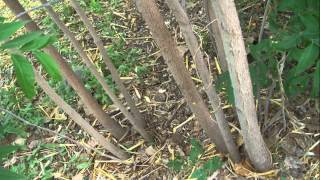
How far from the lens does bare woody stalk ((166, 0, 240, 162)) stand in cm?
139

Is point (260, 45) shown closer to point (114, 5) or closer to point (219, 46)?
point (219, 46)

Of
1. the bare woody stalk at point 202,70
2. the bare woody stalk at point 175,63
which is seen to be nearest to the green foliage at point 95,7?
the bare woody stalk at point 175,63

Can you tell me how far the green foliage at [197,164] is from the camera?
1947 millimetres

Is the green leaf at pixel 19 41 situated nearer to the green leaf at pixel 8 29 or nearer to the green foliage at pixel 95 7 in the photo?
the green leaf at pixel 8 29

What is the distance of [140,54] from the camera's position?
8.42ft

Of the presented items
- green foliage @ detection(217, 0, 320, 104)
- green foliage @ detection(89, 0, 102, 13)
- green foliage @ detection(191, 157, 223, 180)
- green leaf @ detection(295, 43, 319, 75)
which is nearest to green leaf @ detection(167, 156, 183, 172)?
green foliage @ detection(191, 157, 223, 180)

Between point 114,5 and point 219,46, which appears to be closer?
point 219,46

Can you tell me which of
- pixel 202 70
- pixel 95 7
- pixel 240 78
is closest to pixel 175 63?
pixel 202 70

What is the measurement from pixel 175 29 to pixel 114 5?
0.55m

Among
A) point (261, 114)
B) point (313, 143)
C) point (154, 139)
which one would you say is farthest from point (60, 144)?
point (313, 143)

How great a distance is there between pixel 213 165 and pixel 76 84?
0.66 m

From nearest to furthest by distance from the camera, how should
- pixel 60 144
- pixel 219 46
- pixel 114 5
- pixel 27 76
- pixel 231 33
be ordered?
pixel 27 76 → pixel 231 33 → pixel 219 46 → pixel 60 144 → pixel 114 5

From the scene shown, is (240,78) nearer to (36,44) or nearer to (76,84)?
(36,44)

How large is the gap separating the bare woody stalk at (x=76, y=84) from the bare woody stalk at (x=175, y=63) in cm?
44
